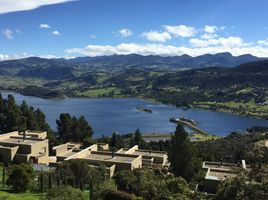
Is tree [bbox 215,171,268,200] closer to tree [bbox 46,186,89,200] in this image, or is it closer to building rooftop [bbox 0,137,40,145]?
tree [bbox 46,186,89,200]

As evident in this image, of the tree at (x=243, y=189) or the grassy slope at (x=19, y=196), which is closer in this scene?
the tree at (x=243, y=189)

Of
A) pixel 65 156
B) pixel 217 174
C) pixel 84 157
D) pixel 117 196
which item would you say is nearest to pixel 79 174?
pixel 84 157

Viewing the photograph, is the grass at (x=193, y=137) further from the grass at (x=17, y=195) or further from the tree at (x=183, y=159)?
the grass at (x=17, y=195)

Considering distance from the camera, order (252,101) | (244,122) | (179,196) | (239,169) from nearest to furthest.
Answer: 1. (239,169)
2. (179,196)
3. (244,122)
4. (252,101)

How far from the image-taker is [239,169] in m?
15.9

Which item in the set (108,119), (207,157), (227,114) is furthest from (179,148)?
(227,114)

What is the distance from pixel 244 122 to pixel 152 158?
351ft

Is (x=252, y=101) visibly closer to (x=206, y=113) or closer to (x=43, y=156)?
(x=206, y=113)

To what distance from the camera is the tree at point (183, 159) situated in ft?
134

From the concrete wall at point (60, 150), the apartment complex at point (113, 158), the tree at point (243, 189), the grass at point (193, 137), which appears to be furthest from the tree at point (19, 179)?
the grass at point (193, 137)

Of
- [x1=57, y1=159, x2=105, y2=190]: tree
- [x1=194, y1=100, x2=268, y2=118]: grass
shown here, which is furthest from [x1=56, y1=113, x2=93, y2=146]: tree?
[x1=194, y1=100, x2=268, y2=118]: grass

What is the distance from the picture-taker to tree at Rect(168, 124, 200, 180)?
→ 40938 mm

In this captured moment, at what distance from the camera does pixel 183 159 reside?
41.2 meters

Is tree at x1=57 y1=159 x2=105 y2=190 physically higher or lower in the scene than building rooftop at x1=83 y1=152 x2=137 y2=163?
higher
